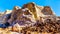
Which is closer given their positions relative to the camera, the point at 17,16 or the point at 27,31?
the point at 27,31

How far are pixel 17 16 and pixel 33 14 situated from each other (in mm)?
3200

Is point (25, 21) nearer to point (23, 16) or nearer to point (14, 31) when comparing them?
point (23, 16)

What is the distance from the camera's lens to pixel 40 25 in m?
25.0

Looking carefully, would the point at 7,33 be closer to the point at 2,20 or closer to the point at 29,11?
the point at 29,11

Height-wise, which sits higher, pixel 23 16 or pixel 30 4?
pixel 30 4

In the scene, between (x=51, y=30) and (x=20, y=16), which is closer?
(x=51, y=30)

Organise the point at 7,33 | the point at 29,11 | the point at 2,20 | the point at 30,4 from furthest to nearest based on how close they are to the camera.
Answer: the point at 2,20, the point at 30,4, the point at 29,11, the point at 7,33

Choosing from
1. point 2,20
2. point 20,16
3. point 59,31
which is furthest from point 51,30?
point 2,20

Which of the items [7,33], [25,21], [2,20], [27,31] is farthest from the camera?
[2,20]

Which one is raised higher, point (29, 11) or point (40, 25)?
point (29, 11)

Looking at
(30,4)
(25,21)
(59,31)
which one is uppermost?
(30,4)

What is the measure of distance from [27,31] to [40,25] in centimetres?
252

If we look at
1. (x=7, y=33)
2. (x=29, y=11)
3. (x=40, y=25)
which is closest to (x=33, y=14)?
(x=29, y=11)

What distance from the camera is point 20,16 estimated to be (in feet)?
117
